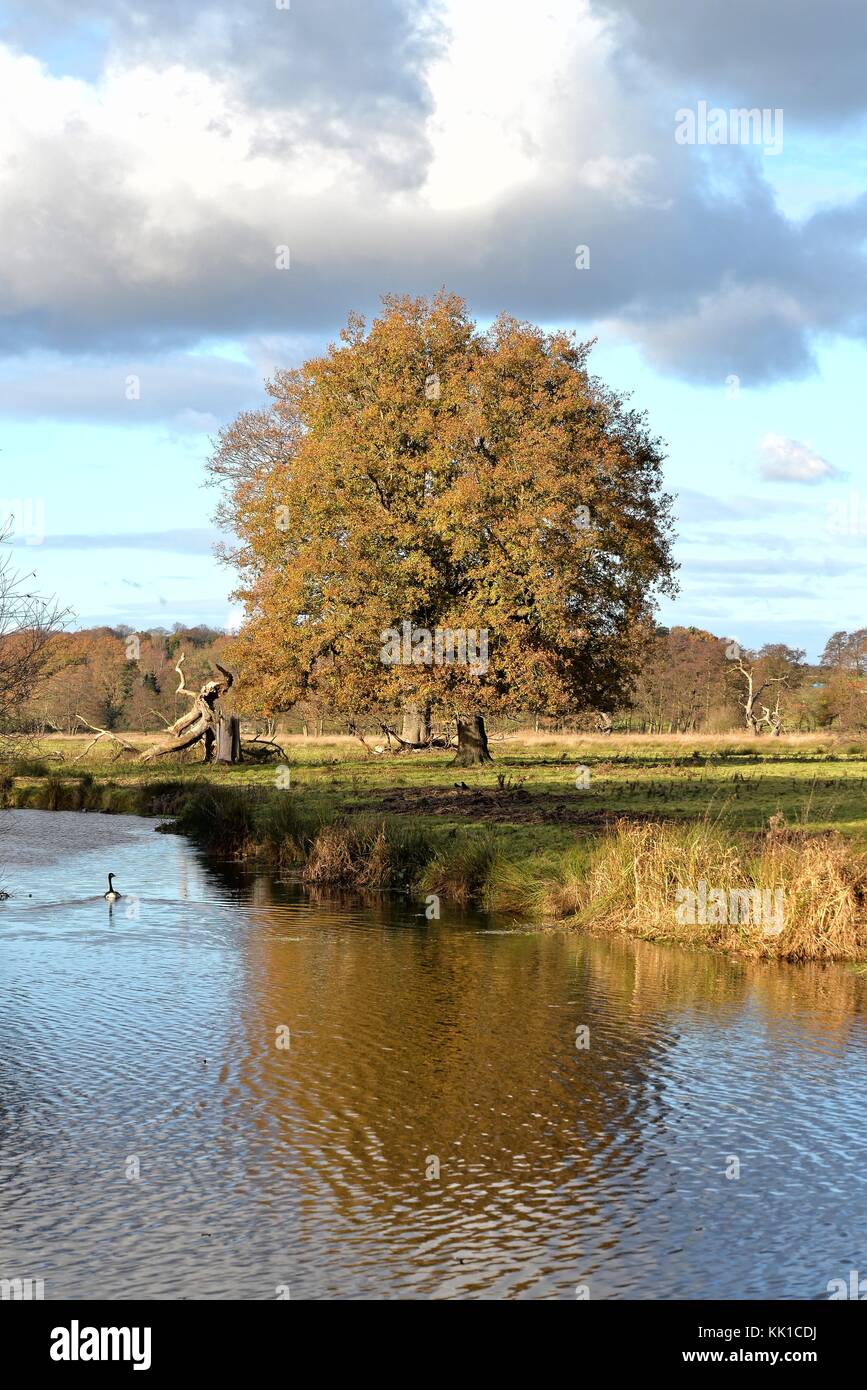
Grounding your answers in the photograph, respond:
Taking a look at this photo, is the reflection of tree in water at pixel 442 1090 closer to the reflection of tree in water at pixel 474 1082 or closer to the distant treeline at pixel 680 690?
the reflection of tree in water at pixel 474 1082

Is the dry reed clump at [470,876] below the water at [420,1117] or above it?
above

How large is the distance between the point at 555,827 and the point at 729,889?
280 inches

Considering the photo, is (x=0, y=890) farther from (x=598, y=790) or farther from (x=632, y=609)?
(x=632, y=609)

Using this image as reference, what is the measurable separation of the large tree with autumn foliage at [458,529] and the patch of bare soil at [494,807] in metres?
6.74

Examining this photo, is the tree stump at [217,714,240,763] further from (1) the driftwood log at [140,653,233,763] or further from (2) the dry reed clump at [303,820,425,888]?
(2) the dry reed clump at [303,820,425,888]

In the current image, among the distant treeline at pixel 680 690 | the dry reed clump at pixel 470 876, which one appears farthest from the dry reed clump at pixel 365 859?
the distant treeline at pixel 680 690

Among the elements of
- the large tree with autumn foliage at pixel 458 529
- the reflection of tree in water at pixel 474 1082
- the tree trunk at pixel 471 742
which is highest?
the large tree with autumn foliage at pixel 458 529

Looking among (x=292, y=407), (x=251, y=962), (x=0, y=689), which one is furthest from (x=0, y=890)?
(x=292, y=407)

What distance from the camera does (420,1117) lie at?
387 inches

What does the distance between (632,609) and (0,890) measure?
24.4 meters

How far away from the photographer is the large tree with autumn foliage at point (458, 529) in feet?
125

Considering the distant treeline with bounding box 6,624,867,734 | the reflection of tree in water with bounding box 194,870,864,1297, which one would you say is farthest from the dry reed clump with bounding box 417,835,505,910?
the distant treeline with bounding box 6,624,867,734

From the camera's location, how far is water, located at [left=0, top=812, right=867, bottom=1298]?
7250 mm

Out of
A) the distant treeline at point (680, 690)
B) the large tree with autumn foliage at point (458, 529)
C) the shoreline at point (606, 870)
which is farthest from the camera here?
the distant treeline at point (680, 690)
